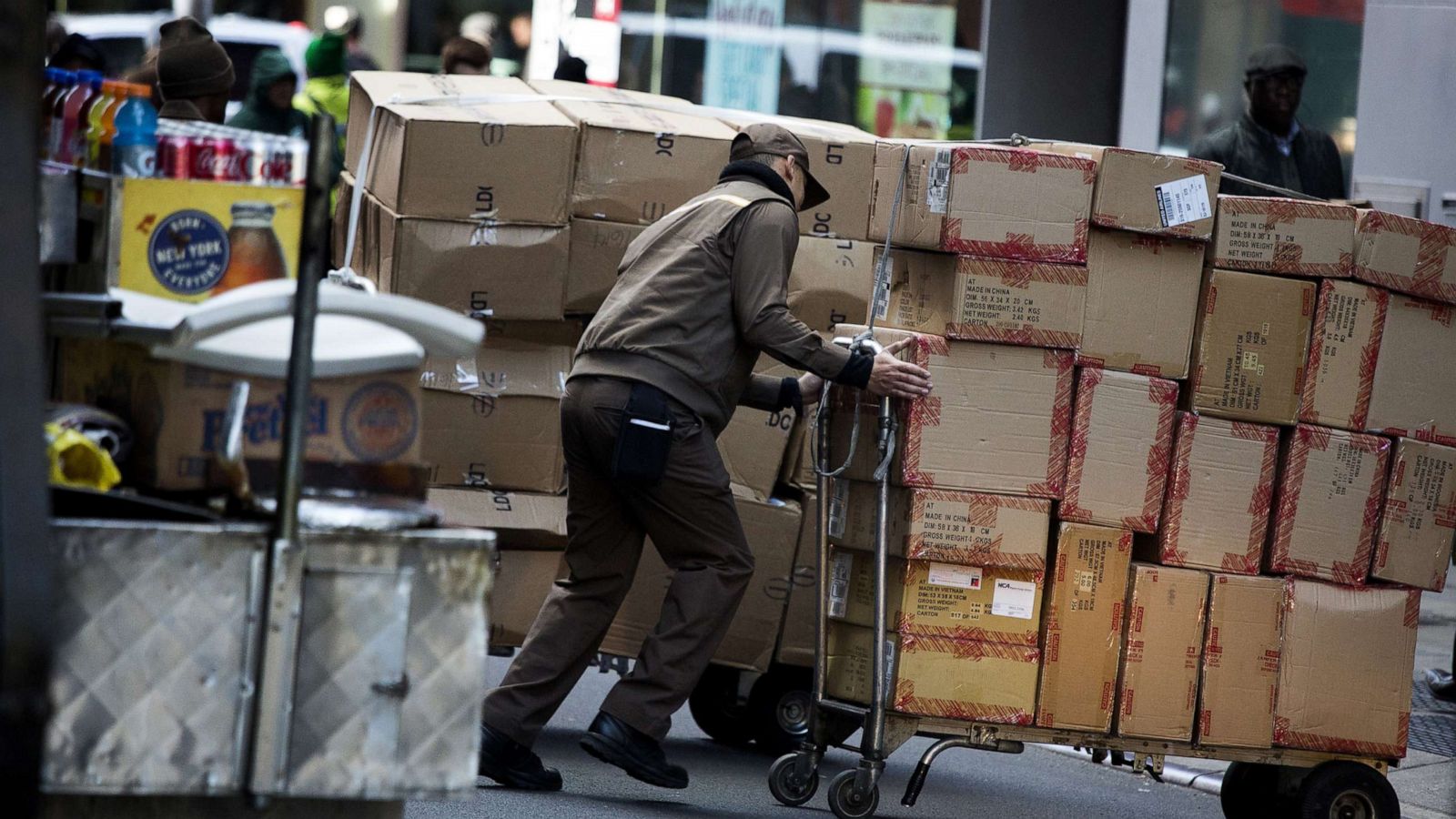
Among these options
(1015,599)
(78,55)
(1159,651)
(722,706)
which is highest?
(78,55)

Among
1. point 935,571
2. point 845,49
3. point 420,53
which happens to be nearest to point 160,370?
point 935,571

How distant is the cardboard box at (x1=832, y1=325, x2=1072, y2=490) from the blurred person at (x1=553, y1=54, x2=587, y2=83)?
2825mm

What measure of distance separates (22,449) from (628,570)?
3222 millimetres

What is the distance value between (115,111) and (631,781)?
3.17 m

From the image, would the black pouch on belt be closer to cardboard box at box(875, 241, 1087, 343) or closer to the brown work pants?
the brown work pants

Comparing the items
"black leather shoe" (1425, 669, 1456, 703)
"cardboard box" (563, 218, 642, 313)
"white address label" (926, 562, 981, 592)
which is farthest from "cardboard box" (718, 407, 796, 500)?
"black leather shoe" (1425, 669, 1456, 703)

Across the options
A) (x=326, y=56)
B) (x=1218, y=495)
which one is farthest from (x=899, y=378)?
(x=326, y=56)

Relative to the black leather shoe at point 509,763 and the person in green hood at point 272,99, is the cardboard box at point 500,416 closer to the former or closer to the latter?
the black leather shoe at point 509,763

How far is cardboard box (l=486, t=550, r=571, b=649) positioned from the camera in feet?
18.5

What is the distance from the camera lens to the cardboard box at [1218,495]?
4.92m

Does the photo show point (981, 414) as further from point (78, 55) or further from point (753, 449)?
point (78, 55)

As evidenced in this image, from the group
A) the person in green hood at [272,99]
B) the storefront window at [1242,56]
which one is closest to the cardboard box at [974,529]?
the person in green hood at [272,99]

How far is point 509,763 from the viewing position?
17.0 ft

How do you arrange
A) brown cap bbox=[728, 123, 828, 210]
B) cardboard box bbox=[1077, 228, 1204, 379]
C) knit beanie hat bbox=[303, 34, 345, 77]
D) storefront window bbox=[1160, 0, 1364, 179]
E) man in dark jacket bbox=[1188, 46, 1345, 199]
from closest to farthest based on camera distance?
cardboard box bbox=[1077, 228, 1204, 379], brown cap bbox=[728, 123, 828, 210], man in dark jacket bbox=[1188, 46, 1345, 199], knit beanie hat bbox=[303, 34, 345, 77], storefront window bbox=[1160, 0, 1364, 179]
